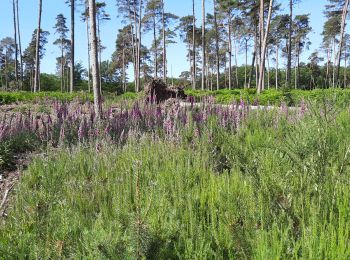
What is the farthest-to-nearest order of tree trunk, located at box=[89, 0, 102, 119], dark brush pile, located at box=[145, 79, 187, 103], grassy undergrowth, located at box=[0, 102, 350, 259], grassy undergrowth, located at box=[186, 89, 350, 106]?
dark brush pile, located at box=[145, 79, 187, 103] → grassy undergrowth, located at box=[186, 89, 350, 106] → tree trunk, located at box=[89, 0, 102, 119] → grassy undergrowth, located at box=[0, 102, 350, 259]

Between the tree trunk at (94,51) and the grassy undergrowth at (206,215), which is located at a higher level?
the tree trunk at (94,51)

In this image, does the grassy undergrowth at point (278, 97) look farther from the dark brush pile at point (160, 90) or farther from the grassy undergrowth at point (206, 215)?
the grassy undergrowth at point (206, 215)

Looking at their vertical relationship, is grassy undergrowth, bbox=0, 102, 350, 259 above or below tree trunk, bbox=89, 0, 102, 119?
below

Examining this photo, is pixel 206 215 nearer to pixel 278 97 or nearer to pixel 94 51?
pixel 94 51

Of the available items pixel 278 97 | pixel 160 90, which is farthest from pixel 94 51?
pixel 278 97

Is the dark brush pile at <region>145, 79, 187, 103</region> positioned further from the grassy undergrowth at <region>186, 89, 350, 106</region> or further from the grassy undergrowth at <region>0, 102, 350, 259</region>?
the grassy undergrowth at <region>0, 102, 350, 259</region>

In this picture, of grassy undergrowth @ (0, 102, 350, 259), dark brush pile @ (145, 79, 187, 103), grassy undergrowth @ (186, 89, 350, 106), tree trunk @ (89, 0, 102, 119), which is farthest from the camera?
dark brush pile @ (145, 79, 187, 103)

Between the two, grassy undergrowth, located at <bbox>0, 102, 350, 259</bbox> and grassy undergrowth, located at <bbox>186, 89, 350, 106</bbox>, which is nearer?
grassy undergrowth, located at <bbox>0, 102, 350, 259</bbox>

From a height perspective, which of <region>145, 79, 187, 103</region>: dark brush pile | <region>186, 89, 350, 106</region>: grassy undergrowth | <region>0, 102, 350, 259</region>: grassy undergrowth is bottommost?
<region>0, 102, 350, 259</region>: grassy undergrowth

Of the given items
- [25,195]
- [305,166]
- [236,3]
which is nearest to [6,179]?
[25,195]

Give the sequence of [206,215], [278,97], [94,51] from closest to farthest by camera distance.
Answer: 1. [206,215]
2. [94,51]
3. [278,97]

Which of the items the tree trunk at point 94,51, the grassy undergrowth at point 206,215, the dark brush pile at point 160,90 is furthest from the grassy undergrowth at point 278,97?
the grassy undergrowth at point 206,215

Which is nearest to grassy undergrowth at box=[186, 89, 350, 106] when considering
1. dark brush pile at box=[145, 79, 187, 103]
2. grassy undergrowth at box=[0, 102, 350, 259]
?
dark brush pile at box=[145, 79, 187, 103]

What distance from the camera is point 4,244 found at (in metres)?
2.21
